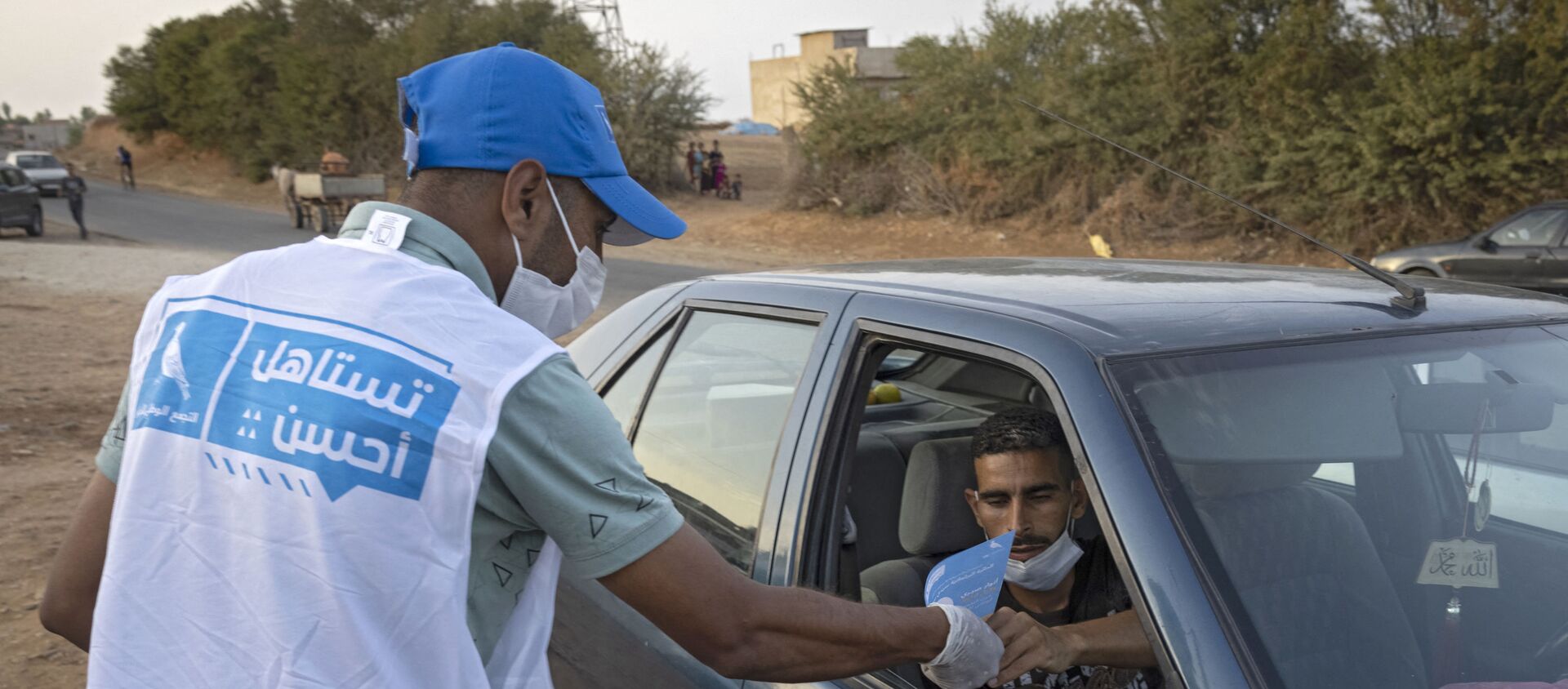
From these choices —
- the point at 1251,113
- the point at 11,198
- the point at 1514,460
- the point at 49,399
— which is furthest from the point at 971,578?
the point at 11,198

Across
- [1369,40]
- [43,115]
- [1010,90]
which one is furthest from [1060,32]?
[43,115]

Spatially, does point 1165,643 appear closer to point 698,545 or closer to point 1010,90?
point 698,545

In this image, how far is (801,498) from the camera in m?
2.11

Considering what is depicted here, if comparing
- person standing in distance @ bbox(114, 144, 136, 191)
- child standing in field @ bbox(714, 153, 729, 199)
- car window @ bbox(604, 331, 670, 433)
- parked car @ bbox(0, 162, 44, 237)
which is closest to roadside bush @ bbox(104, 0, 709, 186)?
child standing in field @ bbox(714, 153, 729, 199)

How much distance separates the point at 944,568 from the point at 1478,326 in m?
1.11

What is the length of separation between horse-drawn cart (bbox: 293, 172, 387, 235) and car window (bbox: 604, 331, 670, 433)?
25.0 m

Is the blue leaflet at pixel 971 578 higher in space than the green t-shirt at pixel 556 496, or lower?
lower

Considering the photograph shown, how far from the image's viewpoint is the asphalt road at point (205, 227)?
17.5 m

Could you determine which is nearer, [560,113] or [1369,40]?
[560,113]

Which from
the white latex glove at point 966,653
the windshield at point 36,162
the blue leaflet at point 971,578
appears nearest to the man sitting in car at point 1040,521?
the blue leaflet at point 971,578

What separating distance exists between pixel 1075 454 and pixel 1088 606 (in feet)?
2.83

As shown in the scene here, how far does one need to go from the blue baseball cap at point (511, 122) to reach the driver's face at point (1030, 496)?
111 cm

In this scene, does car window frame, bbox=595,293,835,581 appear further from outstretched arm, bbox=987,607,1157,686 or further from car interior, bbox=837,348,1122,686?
outstretched arm, bbox=987,607,1157,686

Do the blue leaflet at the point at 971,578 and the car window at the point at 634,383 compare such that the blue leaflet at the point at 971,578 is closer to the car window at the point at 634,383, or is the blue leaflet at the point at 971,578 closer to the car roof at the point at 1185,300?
the car roof at the point at 1185,300
